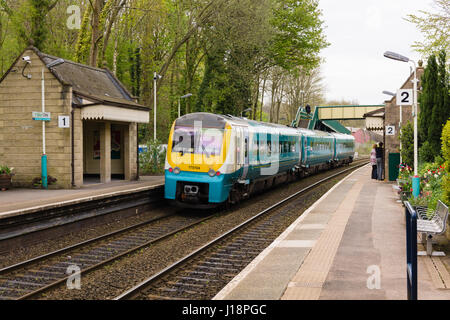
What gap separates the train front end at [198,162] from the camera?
566 inches

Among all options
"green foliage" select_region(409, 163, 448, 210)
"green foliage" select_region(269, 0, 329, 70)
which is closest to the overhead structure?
"green foliage" select_region(269, 0, 329, 70)

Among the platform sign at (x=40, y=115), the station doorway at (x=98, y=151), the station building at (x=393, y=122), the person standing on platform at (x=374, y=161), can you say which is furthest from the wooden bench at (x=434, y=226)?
the person standing on platform at (x=374, y=161)

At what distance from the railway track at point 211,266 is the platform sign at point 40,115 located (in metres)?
8.02

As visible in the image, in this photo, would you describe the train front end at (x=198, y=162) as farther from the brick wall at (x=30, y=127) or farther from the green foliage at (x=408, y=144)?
the green foliage at (x=408, y=144)

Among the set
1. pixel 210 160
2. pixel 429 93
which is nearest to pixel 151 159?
pixel 210 160

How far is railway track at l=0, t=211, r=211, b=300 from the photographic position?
25.8ft

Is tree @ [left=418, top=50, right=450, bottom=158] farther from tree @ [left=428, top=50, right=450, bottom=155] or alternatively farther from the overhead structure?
the overhead structure

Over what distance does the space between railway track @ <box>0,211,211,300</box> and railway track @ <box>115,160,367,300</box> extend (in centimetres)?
141

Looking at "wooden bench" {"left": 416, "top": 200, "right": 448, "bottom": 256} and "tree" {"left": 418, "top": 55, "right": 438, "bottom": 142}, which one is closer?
"wooden bench" {"left": 416, "top": 200, "right": 448, "bottom": 256}

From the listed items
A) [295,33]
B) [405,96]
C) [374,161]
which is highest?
[295,33]

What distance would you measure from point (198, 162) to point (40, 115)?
595 cm

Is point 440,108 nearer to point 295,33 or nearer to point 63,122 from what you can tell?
point 63,122

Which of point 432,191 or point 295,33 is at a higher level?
point 295,33

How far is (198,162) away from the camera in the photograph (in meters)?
14.6
